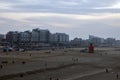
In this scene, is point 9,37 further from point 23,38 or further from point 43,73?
point 43,73

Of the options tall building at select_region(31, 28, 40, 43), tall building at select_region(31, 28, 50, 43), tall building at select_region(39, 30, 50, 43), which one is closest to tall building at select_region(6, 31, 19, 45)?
tall building at select_region(31, 28, 50, 43)

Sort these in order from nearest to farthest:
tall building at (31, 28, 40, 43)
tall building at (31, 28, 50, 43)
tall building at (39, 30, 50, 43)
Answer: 1. tall building at (31, 28, 40, 43)
2. tall building at (31, 28, 50, 43)
3. tall building at (39, 30, 50, 43)

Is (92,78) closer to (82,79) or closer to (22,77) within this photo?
(82,79)

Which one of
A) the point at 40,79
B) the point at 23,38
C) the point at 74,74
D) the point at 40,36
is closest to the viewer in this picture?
the point at 40,79

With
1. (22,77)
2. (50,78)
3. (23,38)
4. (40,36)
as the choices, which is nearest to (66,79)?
(50,78)

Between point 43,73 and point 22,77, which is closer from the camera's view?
point 22,77

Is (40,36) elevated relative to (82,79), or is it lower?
elevated

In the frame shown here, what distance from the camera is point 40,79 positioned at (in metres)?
33.4

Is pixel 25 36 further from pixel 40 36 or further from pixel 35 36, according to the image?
pixel 40 36

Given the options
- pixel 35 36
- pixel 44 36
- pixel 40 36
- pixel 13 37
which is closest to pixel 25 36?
pixel 13 37

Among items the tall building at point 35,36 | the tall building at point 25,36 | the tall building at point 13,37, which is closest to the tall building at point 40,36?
the tall building at point 35,36

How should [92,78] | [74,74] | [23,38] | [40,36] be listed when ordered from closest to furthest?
[92,78], [74,74], [23,38], [40,36]

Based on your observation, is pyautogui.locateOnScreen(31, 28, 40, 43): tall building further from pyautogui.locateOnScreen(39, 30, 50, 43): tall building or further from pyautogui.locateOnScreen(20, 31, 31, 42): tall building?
pyautogui.locateOnScreen(20, 31, 31, 42): tall building

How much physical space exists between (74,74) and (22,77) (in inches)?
301
